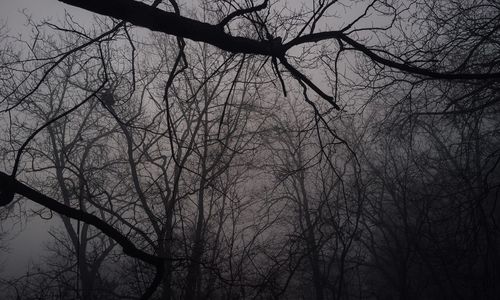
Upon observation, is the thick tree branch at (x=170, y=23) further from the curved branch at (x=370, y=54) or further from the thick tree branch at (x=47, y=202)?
the thick tree branch at (x=47, y=202)

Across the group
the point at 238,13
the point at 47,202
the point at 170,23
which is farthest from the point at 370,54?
the point at 47,202

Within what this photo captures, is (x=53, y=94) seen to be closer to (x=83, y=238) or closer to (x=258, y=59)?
(x=83, y=238)

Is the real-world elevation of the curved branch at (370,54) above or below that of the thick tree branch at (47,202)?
above

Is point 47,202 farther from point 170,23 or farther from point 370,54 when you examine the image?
point 370,54

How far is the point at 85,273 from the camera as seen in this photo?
13242mm

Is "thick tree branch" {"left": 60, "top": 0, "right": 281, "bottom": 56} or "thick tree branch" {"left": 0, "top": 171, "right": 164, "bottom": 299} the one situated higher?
"thick tree branch" {"left": 60, "top": 0, "right": 281, "bottom": 56}

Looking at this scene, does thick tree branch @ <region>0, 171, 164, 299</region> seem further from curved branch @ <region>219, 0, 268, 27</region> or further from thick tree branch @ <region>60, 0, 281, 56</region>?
curved branch @ <region>219, 0, 268, 27</region>

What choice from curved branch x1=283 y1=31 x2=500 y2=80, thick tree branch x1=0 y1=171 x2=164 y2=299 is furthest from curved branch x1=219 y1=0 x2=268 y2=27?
thick tree branch x1=0 y1=171 x2=164 y2=299

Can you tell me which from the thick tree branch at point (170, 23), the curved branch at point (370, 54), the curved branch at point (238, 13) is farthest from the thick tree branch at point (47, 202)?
the curved branch at point (370, 54)

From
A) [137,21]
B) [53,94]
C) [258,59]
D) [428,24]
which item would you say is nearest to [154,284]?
[137,21]

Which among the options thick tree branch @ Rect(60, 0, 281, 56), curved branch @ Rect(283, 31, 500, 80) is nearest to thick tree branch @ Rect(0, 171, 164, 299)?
thick tree branch @ Rect(60, 0, 281, 56)

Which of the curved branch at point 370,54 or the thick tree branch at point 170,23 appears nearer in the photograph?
the thick tree branch at point 170,23

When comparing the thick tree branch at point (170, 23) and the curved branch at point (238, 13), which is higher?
the curved branch at point (238, 13)

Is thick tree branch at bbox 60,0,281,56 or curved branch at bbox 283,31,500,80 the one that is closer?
thick tree branch at bbox 60,0,281,56
